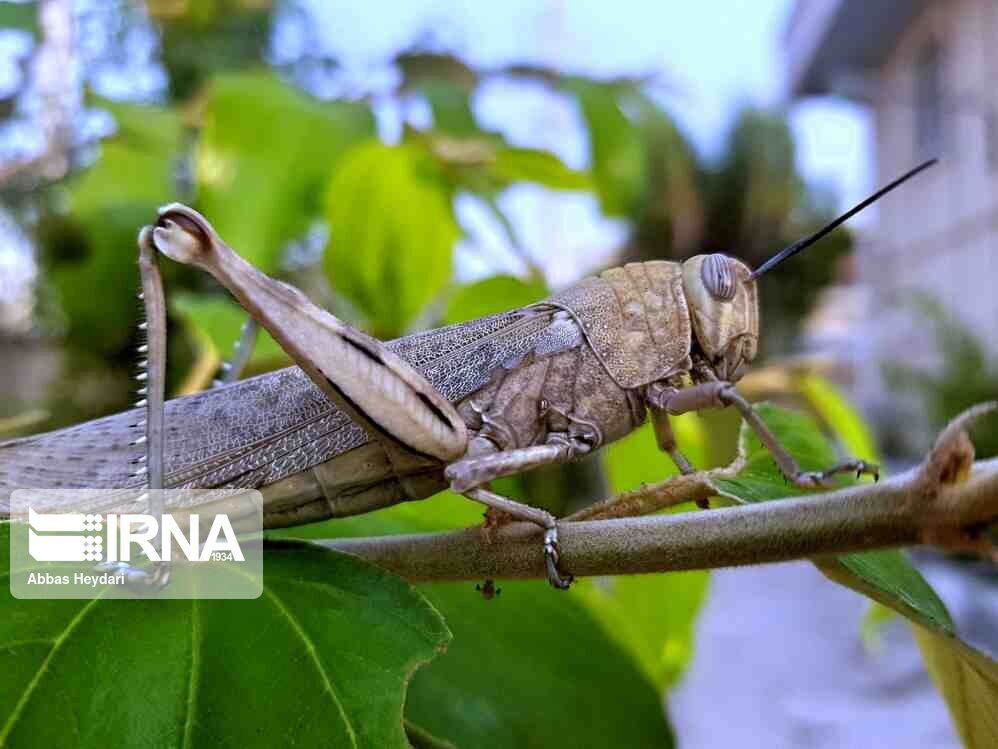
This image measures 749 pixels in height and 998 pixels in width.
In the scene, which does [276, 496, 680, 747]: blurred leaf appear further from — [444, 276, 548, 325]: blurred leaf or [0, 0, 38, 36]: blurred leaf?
[0, 0, 38, 36]: blurred leaf

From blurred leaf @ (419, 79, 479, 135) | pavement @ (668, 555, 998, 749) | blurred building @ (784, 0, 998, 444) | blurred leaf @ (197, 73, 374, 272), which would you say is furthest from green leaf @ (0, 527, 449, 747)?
blurred building @ (784, 0, 998, 444)

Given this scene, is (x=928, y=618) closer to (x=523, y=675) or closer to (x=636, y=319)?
(x=523, y=675)

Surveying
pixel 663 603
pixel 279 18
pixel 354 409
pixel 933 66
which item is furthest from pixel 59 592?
pixel 933 66

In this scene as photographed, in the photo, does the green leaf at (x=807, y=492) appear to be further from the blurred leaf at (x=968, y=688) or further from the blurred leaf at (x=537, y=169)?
the blurred leaf at (x=537, y=169)

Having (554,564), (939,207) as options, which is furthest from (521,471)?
(939,207)

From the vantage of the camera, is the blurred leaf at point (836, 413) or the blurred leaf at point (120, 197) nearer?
the blurred leaf at point (836, 413)

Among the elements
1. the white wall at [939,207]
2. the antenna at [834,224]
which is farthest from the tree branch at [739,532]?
the white wall at [939,207]
